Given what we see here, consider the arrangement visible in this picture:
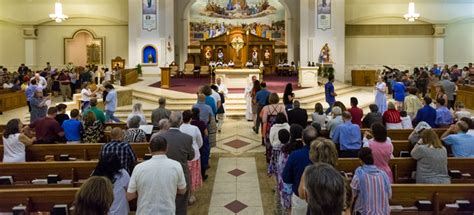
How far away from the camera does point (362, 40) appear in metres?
25.3

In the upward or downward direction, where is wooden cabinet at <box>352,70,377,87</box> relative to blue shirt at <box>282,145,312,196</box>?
upward

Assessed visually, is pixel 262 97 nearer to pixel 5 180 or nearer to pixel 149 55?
pixel 5 180

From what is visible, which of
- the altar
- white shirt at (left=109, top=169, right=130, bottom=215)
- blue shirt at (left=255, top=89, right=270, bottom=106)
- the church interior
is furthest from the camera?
the altar

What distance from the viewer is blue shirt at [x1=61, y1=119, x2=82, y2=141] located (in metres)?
7.39

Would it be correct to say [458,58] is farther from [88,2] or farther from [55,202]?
[55,202]

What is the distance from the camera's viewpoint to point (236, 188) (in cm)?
731

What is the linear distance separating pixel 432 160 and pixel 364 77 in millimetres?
17824

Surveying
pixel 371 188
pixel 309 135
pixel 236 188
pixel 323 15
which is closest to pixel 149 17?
pixel 323 15

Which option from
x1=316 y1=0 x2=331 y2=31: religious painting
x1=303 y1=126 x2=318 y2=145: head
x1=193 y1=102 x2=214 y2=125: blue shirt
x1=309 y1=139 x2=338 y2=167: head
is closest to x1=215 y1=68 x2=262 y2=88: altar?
x1=316 y1=0 x2=331 y2=31: religious painting

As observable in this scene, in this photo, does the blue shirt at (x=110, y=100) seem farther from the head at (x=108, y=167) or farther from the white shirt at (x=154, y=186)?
the white shirt at (x=154, y=186)

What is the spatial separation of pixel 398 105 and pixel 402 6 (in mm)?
13869

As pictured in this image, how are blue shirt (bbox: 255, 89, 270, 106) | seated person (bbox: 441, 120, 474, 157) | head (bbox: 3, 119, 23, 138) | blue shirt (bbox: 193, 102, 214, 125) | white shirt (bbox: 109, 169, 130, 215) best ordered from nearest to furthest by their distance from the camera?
1. white shirt (bbox: 109, 169, 130, 215)
2. seated person (bbox: 441, 120, 474, 157)
3. head (bbox: 3, 119, 23, 138)
4. blue shirt (bbox: 193, 102, 214, 125)
5. blue shirt (bbox: 255, 89, 270, 106)

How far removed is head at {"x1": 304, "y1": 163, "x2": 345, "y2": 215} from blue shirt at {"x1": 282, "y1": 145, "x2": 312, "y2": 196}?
1.42 m

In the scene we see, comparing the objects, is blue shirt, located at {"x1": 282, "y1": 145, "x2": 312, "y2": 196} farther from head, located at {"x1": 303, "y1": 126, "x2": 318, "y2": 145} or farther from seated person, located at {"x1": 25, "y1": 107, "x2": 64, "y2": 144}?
seated person, located at {"x1": 25, "y1": 107, "x2": 64, "y2": 144}
